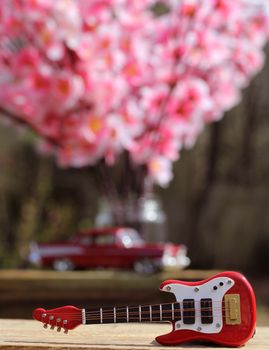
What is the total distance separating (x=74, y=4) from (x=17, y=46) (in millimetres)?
287

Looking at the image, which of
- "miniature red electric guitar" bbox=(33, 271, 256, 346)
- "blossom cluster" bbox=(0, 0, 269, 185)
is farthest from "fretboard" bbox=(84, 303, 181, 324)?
"blossom cluster" bbox=(0, 0, 269, 185)

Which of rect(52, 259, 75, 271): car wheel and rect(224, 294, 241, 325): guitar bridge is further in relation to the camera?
rect(52, 259, 75, 271): car wheel

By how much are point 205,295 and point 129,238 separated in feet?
4.33

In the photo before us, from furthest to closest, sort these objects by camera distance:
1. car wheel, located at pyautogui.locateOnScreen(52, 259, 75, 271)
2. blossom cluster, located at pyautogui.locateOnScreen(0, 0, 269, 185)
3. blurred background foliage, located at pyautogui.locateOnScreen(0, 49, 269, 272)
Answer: blurred background foliage, located at pyautogui.locateOnScreen(0, 49, 269, 272) → car wheel, located at pyautogui.locateOnScreen(52, 259, 75, 271) → blossom cluster, located at pyautogui.locateOnScreen(0, 0, 269, 185)

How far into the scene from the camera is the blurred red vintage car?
234 cm

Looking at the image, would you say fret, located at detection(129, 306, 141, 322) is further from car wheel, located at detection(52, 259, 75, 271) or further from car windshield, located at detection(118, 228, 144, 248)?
car wheel, located at detection(52, 259, 75, 271)

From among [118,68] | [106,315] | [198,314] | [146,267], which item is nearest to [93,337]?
[106,315]

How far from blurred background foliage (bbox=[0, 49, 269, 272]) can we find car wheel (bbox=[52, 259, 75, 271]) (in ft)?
9.63

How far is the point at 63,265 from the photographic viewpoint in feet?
8.32

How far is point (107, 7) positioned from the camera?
2.27 metres

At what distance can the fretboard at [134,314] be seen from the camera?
106 cm

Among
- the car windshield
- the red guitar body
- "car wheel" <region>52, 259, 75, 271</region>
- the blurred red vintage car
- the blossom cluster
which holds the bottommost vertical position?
"car wheel" <region>52, 259, 75, 271</region>

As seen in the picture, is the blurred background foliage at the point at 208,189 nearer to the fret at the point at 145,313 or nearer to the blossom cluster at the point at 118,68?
the blossom cluster at the point at 118,68

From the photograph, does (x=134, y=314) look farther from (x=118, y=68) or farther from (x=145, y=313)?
(x=118, y=68)
